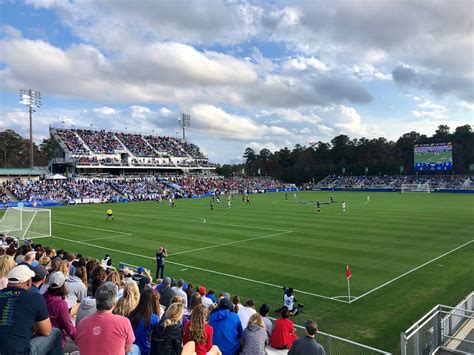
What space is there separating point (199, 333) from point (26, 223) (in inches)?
983

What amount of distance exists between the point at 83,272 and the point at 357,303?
29.3 feet

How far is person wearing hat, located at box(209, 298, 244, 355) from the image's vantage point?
6320 millimetres

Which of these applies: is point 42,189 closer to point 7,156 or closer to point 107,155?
point 107,155

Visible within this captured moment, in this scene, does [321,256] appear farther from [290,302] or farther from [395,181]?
[395,181]

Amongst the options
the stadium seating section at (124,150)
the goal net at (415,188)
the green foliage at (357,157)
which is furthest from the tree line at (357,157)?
the stadium seating section at (124,150)

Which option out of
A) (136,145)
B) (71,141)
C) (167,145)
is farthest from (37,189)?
(167,145)

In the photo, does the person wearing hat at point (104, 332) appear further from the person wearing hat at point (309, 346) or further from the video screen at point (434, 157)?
the video screen at point (434, 157)

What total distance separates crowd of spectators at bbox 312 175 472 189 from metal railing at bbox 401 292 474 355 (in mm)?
81310

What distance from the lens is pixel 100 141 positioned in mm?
82688

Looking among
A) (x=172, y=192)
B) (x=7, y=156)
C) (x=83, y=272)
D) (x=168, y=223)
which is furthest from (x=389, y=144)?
(x=83, y=272)

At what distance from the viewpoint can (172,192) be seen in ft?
229

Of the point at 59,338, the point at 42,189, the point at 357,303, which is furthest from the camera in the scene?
the point at 42,189

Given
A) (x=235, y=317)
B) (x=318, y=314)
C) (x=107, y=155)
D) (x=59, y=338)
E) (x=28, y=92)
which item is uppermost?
(x=28, y=92)

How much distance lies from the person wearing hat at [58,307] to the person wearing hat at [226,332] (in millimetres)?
2276
